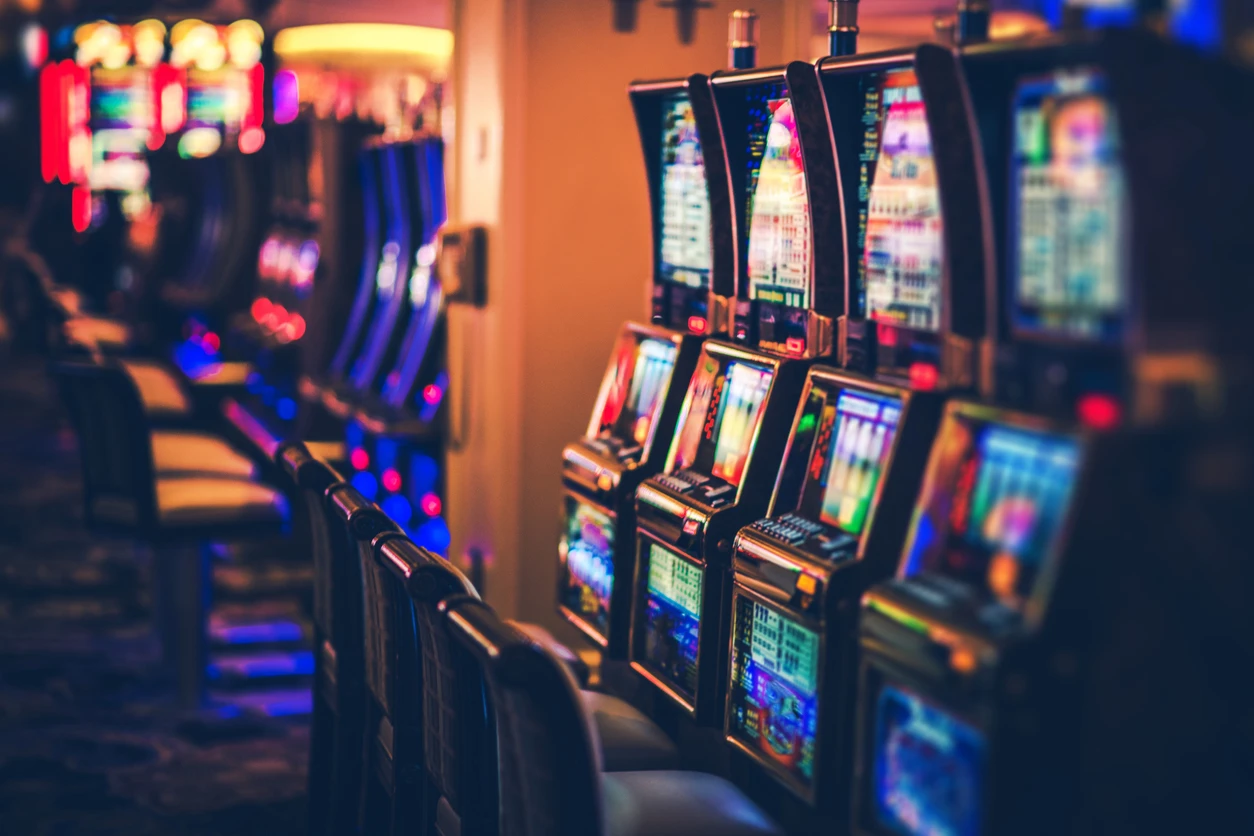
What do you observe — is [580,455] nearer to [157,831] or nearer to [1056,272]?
[157,831]

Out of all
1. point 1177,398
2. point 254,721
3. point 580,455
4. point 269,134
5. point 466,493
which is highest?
point 269,134

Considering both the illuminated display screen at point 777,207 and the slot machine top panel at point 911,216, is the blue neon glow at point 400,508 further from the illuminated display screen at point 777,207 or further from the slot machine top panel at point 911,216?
the slot machine top panel at point 911,216

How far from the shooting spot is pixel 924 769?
1.81 m

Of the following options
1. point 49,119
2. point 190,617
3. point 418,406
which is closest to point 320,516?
point 190,617

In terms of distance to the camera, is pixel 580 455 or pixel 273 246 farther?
pixel 273 246

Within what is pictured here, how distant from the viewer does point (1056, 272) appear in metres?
1.76

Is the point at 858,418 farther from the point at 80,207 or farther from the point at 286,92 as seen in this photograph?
the point at 80,207

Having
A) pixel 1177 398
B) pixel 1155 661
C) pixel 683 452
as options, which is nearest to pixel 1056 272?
pixel 1177 398

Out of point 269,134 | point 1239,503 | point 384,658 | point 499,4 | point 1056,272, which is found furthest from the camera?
point 269,134

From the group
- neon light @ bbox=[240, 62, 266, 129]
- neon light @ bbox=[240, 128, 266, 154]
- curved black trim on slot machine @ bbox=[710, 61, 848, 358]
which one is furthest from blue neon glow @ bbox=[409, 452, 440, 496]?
neon light @ bbox=[240, 62, 266, 129]

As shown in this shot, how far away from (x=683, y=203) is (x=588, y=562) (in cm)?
82

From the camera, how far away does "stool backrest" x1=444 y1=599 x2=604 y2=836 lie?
5.95ft

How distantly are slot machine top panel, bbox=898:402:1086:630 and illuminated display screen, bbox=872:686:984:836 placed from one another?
150 mm

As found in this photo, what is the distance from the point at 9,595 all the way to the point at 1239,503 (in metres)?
5.09
